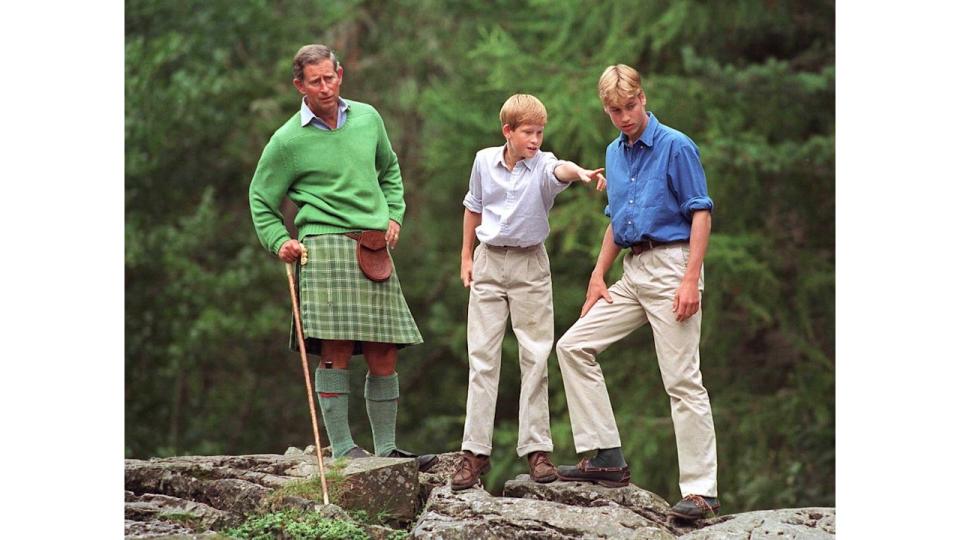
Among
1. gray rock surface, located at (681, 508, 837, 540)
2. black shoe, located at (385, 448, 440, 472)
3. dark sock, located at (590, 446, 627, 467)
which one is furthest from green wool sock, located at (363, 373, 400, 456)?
gray rock surface, located at (681, 508, 837, 540)

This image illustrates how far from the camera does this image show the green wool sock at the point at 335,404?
22.2 ft

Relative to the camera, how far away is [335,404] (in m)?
6.80

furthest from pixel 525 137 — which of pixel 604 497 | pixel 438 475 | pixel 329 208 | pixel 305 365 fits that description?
pixel 438 475

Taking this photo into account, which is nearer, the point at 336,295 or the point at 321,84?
the point at 321,84

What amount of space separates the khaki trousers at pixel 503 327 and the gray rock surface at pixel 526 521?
1.39ft

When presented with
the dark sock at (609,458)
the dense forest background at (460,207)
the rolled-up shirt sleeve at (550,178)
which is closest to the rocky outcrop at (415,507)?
the dark sock at (609,458)

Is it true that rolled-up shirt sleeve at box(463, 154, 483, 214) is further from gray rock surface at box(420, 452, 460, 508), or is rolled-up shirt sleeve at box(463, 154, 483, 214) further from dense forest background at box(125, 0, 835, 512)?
dense forest background at box(125, 0, 835, 512)

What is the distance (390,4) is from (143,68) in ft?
16.5

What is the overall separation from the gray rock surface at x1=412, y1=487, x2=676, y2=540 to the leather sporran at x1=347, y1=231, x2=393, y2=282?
3.83 ft

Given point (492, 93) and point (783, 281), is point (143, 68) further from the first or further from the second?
point (783, 281)

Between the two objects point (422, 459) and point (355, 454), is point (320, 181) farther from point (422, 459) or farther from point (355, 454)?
point (422, 459)

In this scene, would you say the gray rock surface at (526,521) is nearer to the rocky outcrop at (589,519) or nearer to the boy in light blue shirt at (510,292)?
the rocky outcrop at (589,519)

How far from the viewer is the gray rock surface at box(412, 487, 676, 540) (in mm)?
5957

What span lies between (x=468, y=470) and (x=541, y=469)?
1.18 feet
